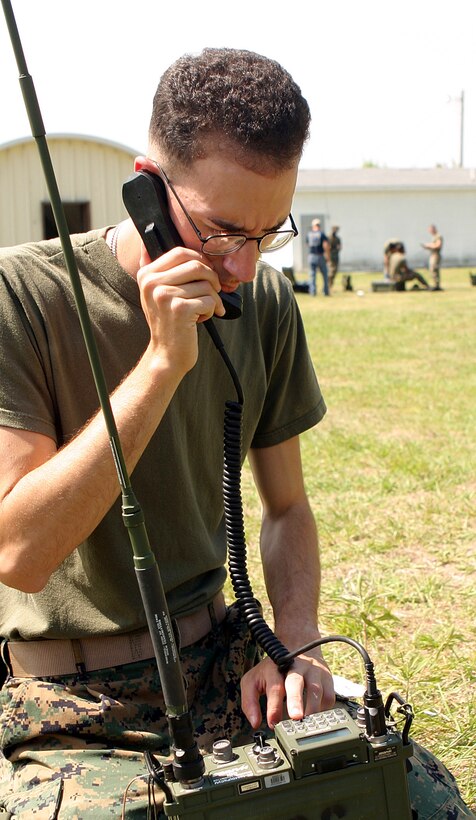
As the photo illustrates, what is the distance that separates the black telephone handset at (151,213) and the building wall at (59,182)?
11.6m

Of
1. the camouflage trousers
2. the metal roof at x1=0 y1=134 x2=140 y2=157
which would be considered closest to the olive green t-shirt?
the camouflage trousers

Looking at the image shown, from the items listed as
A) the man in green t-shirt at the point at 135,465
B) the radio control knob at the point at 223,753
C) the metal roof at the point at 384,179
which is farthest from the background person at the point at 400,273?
the radio control knob at the point at 223,753

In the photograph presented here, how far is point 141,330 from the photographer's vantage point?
2434mm

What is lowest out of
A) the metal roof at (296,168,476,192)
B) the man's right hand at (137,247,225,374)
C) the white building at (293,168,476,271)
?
the white building at (293,168,476,271)

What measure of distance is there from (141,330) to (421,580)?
114 inches

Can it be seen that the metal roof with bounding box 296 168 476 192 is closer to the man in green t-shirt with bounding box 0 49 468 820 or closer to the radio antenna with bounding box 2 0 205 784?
the man in green t-shirt with bounding box 0 49 468 820

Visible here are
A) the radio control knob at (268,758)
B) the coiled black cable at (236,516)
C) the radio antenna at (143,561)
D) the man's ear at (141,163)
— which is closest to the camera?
the radio antenna at (143,561)

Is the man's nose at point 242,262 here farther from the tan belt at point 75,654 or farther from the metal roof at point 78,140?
the metal roof at point 78,140

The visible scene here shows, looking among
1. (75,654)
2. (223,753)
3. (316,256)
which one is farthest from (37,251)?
(316,256)

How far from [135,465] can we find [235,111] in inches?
33.5

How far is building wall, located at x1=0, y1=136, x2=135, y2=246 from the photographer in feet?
44.5

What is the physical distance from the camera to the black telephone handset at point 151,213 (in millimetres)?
2277

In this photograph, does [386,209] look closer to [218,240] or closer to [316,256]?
[316,256]

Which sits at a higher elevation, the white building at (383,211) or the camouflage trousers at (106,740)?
the camouflage trousers at (106,740)
